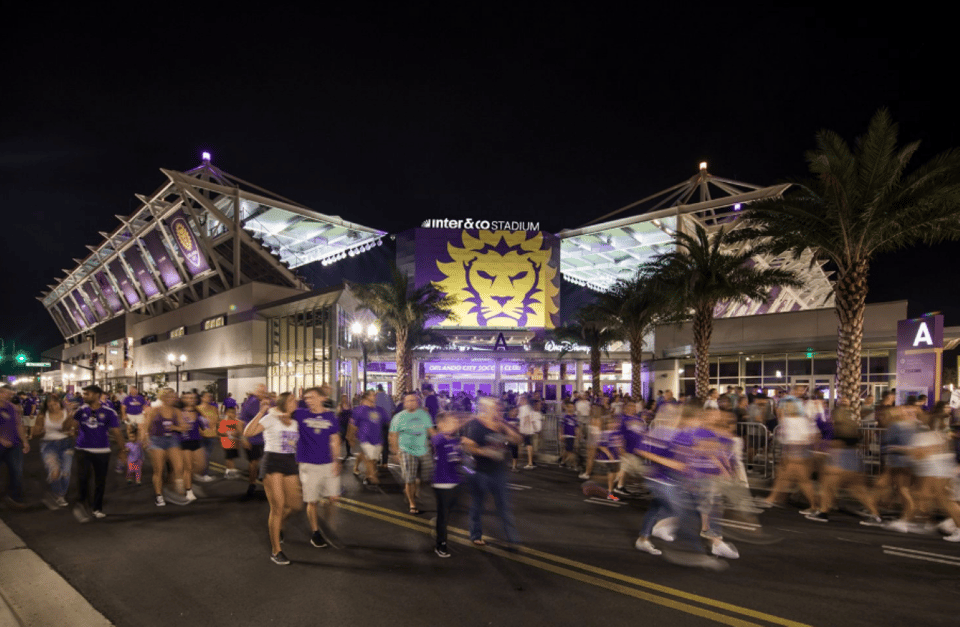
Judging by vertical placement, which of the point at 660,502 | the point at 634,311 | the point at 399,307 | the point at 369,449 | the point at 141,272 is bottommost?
the point at 369,449

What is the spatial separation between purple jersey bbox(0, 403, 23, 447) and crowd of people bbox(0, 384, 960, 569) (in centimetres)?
2

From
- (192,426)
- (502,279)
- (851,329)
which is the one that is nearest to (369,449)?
(192,426)

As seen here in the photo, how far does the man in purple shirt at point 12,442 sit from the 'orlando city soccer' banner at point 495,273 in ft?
134

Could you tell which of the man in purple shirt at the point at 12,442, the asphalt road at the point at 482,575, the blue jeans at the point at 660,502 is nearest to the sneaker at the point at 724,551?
the asphalt road at the point at 482,575

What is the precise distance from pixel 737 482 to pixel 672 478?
8.68 ft

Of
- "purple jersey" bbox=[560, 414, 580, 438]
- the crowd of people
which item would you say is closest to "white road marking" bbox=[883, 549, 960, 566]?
the crowd of people

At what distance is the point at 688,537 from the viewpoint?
6.79 m

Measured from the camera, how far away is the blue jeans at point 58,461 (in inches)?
376

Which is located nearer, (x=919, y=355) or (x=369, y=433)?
(x=369, y=433)

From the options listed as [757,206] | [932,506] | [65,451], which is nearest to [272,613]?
[65,451]

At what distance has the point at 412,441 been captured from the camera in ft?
27.9

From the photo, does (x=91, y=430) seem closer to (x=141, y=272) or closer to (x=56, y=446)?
(x=56, y=446)

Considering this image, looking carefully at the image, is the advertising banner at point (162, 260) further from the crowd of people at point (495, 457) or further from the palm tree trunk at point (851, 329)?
the palm tree trunk at point (851, 329)

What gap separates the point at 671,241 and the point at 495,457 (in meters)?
46.1
